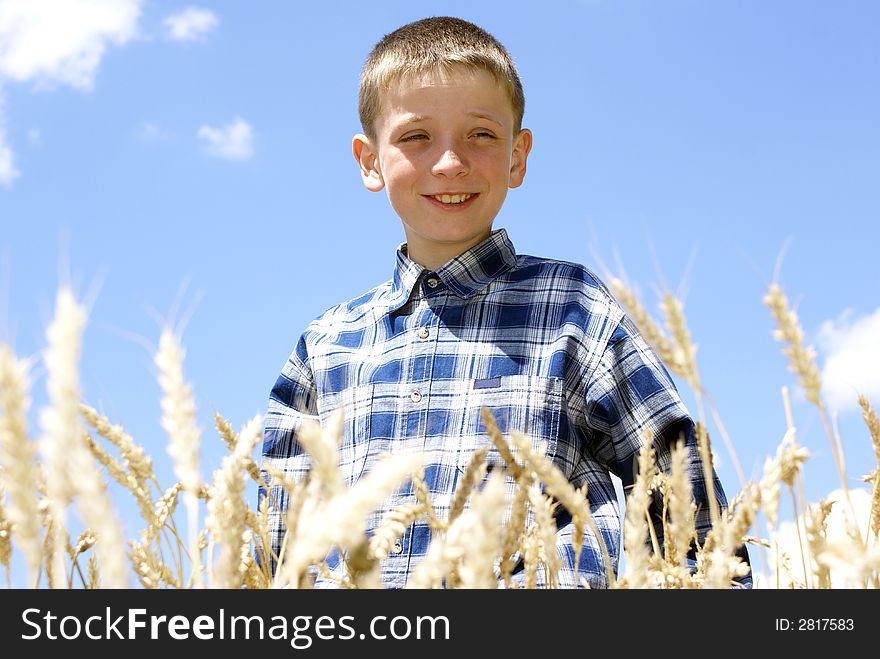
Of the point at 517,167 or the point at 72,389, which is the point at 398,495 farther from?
the point at 72,389

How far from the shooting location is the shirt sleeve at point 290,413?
7.84ft

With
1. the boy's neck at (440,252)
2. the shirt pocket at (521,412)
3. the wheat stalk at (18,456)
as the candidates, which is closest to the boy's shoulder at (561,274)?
the boy's neck at (440,252)

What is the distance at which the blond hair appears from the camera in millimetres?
2400

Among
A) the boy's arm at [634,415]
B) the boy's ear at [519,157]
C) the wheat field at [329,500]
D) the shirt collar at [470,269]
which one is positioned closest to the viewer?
the wheat field at [329,500]

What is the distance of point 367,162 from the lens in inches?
107

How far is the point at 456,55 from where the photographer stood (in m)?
2.38

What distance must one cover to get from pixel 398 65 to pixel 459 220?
519 millimetres

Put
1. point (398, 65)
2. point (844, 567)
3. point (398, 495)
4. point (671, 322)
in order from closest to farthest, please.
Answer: point (844, 567) < point (671, 322) < point (398, 495) < point (398, 65)

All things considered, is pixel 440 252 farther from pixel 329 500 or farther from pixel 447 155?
pixel 329 500

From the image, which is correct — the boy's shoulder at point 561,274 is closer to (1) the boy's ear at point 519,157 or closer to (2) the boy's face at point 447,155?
(2) the boy's face at point 447,155

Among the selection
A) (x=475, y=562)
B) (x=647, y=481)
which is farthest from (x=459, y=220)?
(x=475, y=562)

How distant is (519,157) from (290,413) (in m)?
1.06

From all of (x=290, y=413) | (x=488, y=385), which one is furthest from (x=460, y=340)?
(x=290, y=413)

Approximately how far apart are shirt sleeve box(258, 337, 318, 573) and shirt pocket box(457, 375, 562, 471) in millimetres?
534
